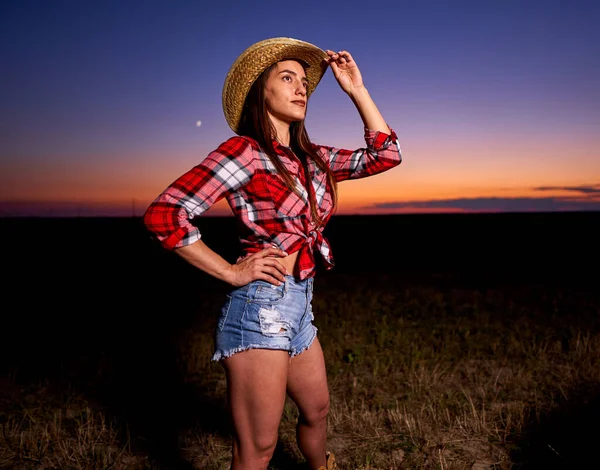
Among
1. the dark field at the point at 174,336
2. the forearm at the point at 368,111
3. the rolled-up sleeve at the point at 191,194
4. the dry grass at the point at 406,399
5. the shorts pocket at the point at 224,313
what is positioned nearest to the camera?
the rolled-up sleeve at the point at 191,194

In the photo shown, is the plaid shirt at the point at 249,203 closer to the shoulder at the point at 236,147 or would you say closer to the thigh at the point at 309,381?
the shoulder at the point at 236,147

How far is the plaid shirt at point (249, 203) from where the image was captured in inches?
71.9

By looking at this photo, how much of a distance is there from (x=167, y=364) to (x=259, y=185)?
4.20 meters

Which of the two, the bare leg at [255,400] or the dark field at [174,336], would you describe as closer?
the bare leg at [255,400]

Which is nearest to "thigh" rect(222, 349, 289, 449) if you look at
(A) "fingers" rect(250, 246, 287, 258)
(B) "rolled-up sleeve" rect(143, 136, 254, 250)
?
(A) "fingers" rect(250, 246, 287, 258)

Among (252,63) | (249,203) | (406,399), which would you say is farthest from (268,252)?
(406,399)

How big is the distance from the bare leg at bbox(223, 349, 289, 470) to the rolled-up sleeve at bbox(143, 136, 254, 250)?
54 cm

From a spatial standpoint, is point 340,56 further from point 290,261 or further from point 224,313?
point 224,313

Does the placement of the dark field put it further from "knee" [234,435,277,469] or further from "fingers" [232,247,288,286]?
"fingers" [232,247,288,286]

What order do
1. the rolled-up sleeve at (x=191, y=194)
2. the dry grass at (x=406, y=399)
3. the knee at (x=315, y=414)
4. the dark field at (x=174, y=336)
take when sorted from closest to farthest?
the rolled-up sleeve at (x=191, y=194) < the knee at (x=315, y=414) < the dry grass at (x=406, y=399) < the dark field at (x=174, y=336)

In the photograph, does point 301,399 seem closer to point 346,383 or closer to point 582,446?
point 582,446

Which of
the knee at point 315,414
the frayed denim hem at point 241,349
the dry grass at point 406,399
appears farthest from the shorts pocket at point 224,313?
the dry grass at point 406,399

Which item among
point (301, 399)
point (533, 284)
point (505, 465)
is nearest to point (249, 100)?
→ point (301, 399)

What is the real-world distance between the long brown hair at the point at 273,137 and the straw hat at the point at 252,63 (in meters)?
0.03
